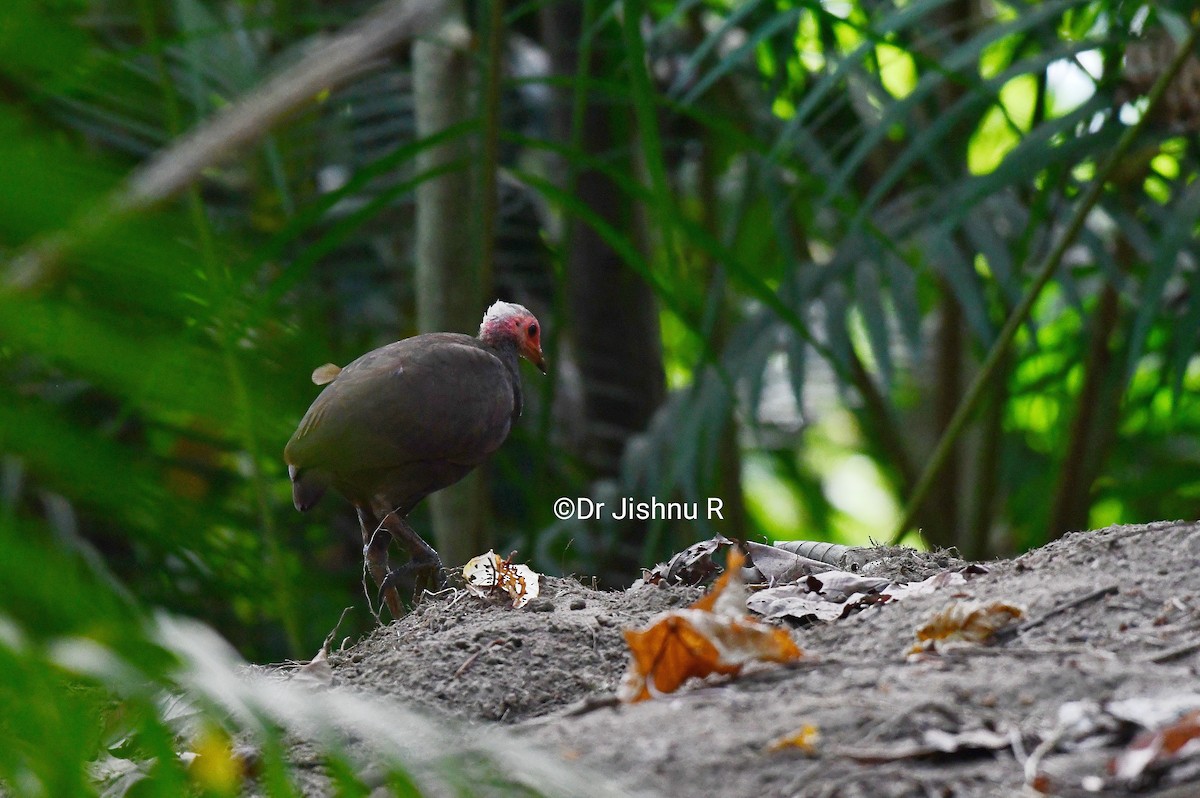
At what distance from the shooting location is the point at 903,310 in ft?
12.4

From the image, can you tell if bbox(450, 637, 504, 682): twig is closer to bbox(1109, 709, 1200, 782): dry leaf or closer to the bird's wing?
the bird's wing

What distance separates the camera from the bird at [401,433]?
96.0 inches

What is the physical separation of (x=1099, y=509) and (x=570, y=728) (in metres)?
5.26

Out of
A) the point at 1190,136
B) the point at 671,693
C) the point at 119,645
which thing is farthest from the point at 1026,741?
the point at 1190,136

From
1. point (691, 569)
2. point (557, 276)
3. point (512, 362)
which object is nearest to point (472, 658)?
point (691, 569)

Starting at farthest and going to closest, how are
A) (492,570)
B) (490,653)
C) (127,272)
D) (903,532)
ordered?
(903,532)
(492,570)
(490,653)
(127,272)

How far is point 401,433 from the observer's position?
8.08 ft

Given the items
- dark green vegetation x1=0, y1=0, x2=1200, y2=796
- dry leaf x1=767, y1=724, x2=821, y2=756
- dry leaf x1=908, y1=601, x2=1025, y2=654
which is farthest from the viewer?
dry leaf x1=908, y1=601, x2=1025, y2=654

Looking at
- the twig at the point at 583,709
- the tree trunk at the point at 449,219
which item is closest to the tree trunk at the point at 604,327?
the tree trunk at the point at 449,219

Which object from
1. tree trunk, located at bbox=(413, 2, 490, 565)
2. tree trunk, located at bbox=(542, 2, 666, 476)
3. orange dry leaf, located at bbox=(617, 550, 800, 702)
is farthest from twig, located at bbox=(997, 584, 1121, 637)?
tree trunk, located at bbox=(542, 2, 666, 476)

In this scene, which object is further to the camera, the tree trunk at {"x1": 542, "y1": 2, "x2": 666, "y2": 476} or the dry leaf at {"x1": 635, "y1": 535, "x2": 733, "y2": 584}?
the tree trunk at {"x1": 542, "y1": 2, "x2": 666, "y2": 476}

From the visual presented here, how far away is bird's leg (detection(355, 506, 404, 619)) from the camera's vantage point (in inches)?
100

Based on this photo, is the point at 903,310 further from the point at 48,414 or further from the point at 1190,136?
the point at 48,414

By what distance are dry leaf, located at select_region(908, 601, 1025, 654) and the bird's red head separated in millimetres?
1419
